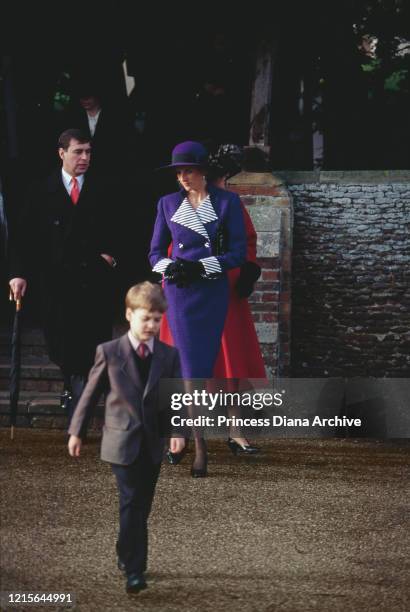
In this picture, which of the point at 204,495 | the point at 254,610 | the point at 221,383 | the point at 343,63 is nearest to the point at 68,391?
the point at 221,383

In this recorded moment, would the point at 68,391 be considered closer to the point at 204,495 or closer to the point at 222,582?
the point at 204,495

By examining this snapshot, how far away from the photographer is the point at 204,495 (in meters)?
7.00

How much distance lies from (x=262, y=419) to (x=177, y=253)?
7.33ft

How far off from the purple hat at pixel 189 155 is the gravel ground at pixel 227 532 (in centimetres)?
170

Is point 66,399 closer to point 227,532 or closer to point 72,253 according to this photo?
point 72,253

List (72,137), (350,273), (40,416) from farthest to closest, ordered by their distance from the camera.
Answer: (350,273), (40,416), (72,137)

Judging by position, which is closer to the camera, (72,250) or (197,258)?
(197,258)

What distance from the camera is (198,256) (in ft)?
25.0

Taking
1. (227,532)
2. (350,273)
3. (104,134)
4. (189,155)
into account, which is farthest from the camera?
(350,273)

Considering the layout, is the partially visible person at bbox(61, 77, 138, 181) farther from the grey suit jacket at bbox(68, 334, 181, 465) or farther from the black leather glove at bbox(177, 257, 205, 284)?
the grey suit jacket at bbox(68, 334, 181, 465)

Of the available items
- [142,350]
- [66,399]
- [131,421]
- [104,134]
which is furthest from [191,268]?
[104,134]

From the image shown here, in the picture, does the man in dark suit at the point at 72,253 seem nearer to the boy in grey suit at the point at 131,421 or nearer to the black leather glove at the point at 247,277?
the black leather glove at the point at 247,277

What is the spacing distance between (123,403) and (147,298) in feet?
1.45

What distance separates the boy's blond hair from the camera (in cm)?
501
